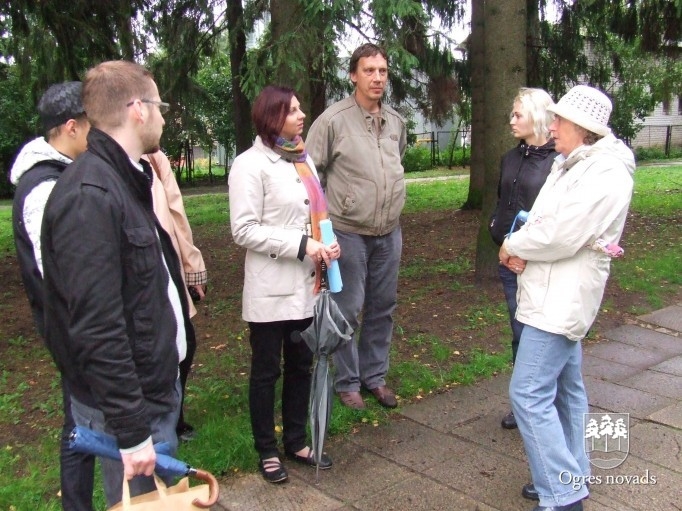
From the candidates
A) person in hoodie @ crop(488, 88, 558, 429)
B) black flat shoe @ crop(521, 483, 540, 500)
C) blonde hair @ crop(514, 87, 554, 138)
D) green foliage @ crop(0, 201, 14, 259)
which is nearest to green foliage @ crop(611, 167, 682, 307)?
person in hoodie @ crop(488, 88, 558, 429)

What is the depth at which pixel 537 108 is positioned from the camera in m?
3.67

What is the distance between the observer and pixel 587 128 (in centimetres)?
287

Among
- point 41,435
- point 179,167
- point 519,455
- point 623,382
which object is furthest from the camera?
point 179,167

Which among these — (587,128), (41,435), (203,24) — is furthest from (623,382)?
(203,24)

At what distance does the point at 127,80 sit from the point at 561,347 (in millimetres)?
1948

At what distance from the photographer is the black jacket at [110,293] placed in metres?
1.94

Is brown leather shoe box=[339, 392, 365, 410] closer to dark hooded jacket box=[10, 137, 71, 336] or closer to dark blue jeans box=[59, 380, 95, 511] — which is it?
dark blue jeans box=[59, 380, 95, 511]

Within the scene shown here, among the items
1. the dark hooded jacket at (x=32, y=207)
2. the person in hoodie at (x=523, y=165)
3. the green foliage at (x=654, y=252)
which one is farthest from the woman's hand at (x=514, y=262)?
the green foliage at (x=654, y=252)

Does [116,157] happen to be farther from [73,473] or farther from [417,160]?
[417,160]

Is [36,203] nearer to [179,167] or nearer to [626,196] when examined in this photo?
[626,196]

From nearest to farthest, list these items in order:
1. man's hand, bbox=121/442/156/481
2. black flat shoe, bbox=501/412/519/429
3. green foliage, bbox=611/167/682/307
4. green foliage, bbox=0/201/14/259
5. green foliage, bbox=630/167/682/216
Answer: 1. man's hand, bbox=121/442/156/481
2. black flat shoe, bbox=501/412/519/429
3. green foliage, bbox=611/167/682/307
4. green foliage, bbox=0/201/14/259
5. green foliage, bbox=630/167/682/216

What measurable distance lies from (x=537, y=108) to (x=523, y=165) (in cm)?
31

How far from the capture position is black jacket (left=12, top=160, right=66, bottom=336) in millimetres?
2529

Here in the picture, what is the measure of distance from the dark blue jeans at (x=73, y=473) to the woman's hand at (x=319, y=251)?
1.20m
